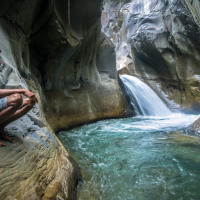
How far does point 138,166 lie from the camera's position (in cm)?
363

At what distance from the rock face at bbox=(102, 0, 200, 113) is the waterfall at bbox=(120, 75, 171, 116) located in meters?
0.86

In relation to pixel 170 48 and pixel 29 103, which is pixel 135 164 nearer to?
pixel 29 103

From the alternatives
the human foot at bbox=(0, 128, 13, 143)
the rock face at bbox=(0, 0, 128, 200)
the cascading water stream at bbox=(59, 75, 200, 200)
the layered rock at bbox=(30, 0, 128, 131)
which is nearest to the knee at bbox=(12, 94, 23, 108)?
the human foot at bbox=(0, 128, 13, 143)

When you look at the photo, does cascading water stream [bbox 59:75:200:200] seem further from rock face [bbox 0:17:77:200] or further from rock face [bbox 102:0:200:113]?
rock face [bbox 102:0:200:113]

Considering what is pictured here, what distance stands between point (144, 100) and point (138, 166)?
8.29 metres

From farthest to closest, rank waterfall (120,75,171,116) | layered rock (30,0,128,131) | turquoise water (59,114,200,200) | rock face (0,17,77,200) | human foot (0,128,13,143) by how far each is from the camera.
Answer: waterfall (120,75,171,116) < layered rock (30,0,128,131) < turquoise water (59,114,200,200) < human foot (0,128,13,143) < rock face (0,17,77,200)

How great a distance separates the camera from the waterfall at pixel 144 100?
36.1ft

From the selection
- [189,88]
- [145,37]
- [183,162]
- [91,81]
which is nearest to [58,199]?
[183,162]

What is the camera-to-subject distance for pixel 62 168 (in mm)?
2686

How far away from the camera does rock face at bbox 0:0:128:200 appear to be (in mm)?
2158

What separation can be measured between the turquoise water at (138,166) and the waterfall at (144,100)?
5.16 meters

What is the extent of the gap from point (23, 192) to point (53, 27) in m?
5.42

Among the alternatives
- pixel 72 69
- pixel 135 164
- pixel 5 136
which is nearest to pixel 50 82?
pixel 72 69

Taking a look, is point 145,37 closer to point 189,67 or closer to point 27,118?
point 189,67
